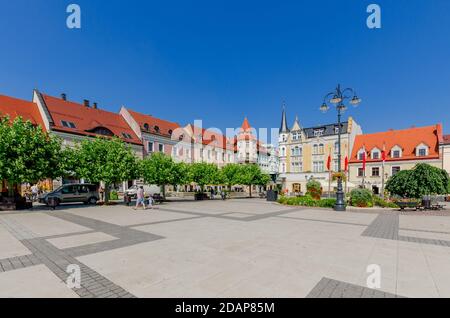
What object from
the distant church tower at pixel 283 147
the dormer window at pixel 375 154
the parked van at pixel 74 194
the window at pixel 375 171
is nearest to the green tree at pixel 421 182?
the window at pixel 375 171

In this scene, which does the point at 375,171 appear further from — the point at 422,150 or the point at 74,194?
the point at 74,194

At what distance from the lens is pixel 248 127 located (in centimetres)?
7125

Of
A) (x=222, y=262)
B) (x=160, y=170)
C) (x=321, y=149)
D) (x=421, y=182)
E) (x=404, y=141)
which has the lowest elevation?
(x=222, y=262)

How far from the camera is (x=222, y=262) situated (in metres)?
Result: 5.63

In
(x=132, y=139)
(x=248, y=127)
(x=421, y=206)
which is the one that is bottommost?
(x=421, y=206)

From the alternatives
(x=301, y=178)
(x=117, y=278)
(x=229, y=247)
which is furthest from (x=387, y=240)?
(x=301, y=178)

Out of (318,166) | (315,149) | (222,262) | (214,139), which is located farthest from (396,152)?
(222,262)

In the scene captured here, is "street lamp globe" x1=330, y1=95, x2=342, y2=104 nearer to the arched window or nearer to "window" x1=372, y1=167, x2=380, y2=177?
"window" x1=372, y1=167, x2=380, y2=177

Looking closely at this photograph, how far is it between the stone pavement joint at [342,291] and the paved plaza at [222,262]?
2cm

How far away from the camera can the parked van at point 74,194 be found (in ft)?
67.8

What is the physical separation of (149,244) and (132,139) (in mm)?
35357

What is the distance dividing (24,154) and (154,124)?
30.9 meters

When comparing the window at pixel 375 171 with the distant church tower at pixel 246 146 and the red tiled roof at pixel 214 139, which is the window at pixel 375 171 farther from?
the red tiled roof at pixel 214 139

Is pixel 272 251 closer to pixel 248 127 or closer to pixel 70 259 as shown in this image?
pixel 70 259
